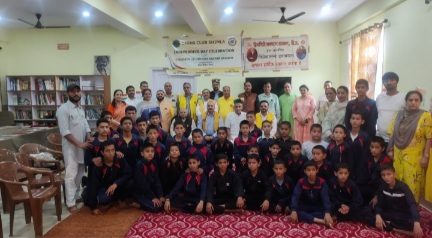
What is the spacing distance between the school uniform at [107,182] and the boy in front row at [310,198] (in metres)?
1.89

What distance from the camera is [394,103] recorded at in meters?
3.44

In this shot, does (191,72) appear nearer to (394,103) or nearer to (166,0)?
(166,0)

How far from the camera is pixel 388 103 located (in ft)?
11.4

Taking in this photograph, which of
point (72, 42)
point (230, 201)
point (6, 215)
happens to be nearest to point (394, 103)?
point (230, 201)

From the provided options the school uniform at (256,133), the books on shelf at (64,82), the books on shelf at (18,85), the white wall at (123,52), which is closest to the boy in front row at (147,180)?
the school uniform at (256,133)

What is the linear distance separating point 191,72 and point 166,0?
2483 millimetres

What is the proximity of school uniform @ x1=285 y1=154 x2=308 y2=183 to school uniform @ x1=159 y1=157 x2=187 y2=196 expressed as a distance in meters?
1.23

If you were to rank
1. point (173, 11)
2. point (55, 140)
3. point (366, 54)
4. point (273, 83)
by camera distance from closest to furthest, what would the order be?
point (55, 140) < point (366, 54) < point (173, 11) < point (273, 83)

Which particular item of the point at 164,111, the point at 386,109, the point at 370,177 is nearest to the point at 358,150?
the point at 370,177

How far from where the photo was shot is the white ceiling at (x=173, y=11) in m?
5.45

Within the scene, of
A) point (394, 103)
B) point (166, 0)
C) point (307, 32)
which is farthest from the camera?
point (307, 32)

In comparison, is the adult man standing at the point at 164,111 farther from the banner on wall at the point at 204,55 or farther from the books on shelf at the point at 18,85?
the books on shelf at the point at 18,85

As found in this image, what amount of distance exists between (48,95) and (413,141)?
778 centimetres

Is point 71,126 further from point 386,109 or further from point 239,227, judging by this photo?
point 386,109
